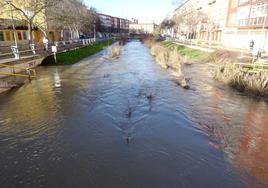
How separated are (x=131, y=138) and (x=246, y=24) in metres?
35.5

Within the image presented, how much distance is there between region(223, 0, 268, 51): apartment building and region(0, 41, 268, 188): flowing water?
69.0 feet

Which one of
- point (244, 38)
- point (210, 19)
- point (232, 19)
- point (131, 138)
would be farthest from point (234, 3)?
point (131, 138)

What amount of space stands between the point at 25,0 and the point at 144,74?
16837mm

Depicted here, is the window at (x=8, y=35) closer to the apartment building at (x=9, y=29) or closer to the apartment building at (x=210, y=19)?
the apartment building at (x=9, y=29)

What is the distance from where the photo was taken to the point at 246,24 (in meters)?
36.7

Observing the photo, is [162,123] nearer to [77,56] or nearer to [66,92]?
[66,92]

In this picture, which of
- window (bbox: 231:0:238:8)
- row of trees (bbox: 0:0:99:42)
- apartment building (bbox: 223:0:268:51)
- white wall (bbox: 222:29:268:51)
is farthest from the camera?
window (bbox: 231:0:238:8)

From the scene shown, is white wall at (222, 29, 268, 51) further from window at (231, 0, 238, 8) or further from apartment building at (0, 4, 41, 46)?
apartment building at (0, 4, 41, 46)

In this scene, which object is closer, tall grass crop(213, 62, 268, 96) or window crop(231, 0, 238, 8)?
tall grass crop(213, 62, 268, 96)

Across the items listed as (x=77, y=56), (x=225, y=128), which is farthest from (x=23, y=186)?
(x=77, y=56)

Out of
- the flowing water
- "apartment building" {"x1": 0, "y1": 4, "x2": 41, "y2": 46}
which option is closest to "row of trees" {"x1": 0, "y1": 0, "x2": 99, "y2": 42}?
"apartment building" {"x1": 0, "y1": 4, "x2": 41, "y2": 46}

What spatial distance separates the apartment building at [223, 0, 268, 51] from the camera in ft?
105

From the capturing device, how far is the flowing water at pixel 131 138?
643 cm

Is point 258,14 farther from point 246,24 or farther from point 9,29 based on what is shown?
point 9,29
